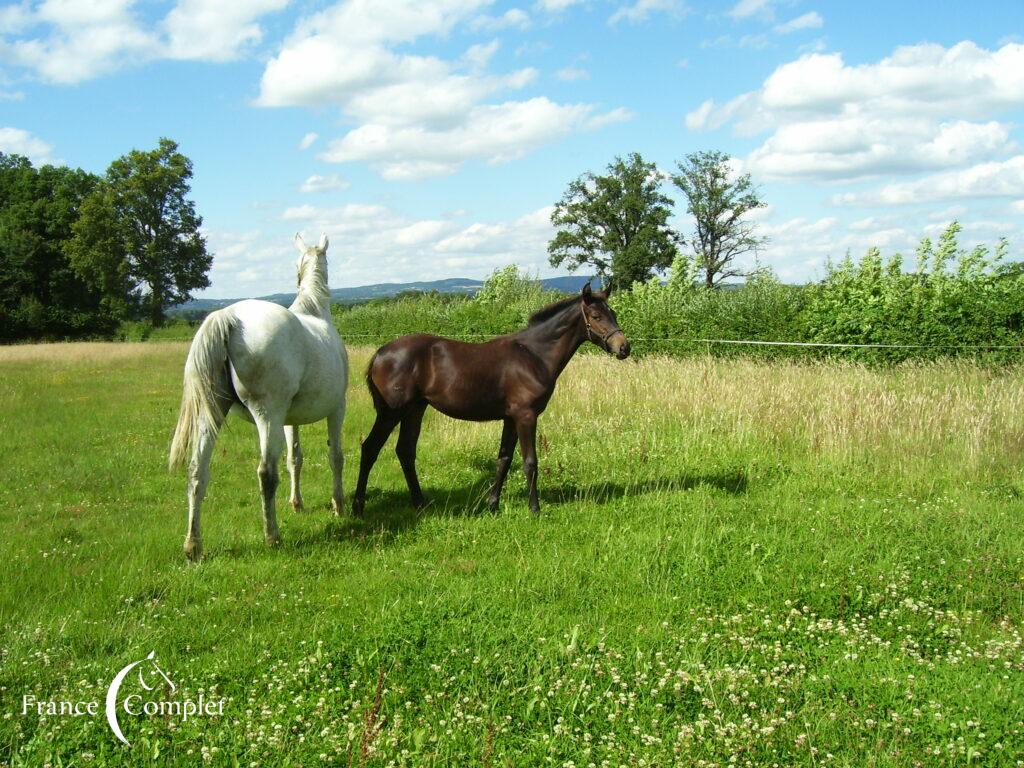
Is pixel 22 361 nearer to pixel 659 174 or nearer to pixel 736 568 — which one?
pixel 736 568

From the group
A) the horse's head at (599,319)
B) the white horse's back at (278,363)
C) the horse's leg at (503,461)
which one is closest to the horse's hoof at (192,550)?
the white horse's back at (278,363)

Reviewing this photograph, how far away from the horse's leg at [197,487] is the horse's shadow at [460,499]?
821mm

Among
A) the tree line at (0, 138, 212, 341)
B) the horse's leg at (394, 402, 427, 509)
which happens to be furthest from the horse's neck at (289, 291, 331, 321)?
the tree line at (0, 138, 212, 341)

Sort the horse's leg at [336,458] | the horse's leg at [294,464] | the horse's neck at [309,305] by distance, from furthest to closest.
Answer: the horse's neck at [309,305]
the horse's leg at [294,464]
the horse's leg at [336,458]

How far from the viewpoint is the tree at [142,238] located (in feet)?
158

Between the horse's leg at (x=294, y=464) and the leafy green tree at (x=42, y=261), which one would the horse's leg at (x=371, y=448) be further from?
the leafy green tree at (x=42, y=261)

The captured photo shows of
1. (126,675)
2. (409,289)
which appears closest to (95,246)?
(409,289)

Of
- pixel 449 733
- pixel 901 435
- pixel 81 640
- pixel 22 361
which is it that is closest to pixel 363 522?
pixel 81 640

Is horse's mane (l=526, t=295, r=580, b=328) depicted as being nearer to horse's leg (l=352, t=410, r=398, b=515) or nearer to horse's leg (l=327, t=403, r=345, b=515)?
horse's leg (l=352, t=410, r=398, b=515)

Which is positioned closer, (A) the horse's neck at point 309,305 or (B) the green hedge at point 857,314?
(A) the horse's neck at point 309,305

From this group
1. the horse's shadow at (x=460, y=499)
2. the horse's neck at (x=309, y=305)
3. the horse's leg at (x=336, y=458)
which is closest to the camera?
the horse's shadow at (x=460, y=499)

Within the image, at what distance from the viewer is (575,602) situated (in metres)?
4.82

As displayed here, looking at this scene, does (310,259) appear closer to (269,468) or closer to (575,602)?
(269,468)

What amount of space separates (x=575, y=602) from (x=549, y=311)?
3.35 m
